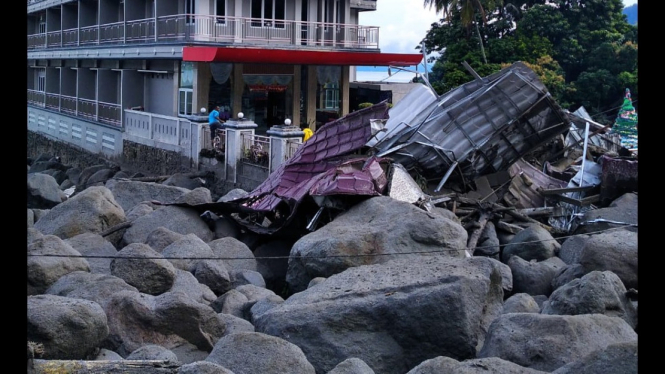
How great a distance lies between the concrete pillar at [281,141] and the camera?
17797 mm

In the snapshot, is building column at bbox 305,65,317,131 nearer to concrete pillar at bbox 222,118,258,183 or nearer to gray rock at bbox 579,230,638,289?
concrete pillar at bbox 222,118,258,183

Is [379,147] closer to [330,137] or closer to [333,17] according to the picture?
[330,137]

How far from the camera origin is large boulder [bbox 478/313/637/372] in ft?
23.2

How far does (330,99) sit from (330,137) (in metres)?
14.3

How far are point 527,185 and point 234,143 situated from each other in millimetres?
7159

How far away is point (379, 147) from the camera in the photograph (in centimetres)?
1599

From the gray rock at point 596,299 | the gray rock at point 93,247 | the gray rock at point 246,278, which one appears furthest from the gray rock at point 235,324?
the gray rock at point 596,299

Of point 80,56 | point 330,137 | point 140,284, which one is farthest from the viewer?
point 80,56

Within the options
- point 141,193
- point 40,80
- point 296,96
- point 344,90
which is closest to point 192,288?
point 141,193

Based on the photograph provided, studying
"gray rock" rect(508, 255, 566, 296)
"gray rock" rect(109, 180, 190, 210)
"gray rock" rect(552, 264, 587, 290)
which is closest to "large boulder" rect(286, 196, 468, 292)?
"gray rock" rect(508, 255, 566, 296)

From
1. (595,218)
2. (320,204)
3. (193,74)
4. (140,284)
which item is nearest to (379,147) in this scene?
(320,204)

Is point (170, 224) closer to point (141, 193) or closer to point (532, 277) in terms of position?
point (141, 193)

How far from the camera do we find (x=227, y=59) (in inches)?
936

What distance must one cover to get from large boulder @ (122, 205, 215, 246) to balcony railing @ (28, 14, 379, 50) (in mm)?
11803
